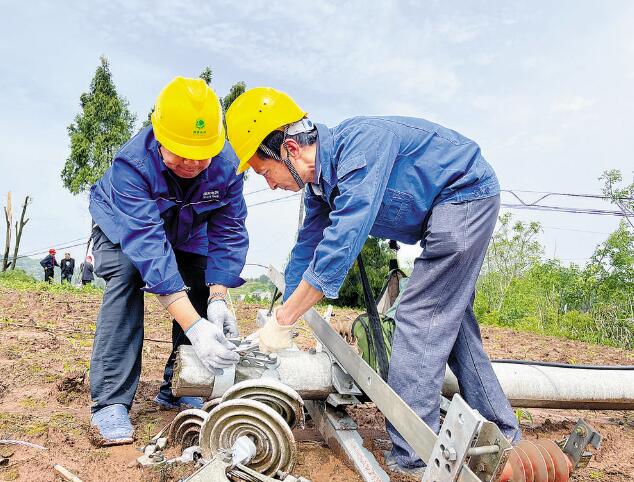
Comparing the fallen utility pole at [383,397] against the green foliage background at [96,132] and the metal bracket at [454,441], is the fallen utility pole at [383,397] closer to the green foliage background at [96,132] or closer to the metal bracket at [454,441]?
the metal bracket at [454,441]

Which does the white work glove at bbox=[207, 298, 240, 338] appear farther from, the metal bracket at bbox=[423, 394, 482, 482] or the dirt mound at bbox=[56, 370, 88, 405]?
the metal bracket at bbox=[423, 394, 482, 482]

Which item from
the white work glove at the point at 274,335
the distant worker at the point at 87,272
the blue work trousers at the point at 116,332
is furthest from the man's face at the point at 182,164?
the distant worker at the point at 87,272

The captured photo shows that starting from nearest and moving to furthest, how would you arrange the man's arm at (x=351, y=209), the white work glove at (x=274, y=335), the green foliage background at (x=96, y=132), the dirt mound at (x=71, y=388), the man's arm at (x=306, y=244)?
the man's arm at (x=351, y=209)
the white work glove at (x=274, y=335)
the man's arm at (x=306, y=244)
the dirt mound at (x=71, y=388)
the green foliage background at (x=96, y=132)

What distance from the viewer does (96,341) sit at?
2.89 metres

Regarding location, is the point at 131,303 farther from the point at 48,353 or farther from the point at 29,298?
the point at 29,298

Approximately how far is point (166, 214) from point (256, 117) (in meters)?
0.84

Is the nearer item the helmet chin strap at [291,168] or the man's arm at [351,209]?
the man's arm at [351,209]

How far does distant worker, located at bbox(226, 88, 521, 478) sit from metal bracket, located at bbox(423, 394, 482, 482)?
0.68 meters

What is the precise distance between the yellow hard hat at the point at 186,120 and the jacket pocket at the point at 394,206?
0.92 meters

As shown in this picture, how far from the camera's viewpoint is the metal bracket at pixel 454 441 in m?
1.69

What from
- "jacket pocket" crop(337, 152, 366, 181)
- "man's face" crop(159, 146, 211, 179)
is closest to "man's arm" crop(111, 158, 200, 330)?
"man's face" crop(159, 146, 211, 179)

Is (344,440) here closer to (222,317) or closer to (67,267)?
(222,317)

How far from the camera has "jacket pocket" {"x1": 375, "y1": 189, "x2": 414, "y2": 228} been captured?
2600 mm

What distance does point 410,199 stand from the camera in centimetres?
261
